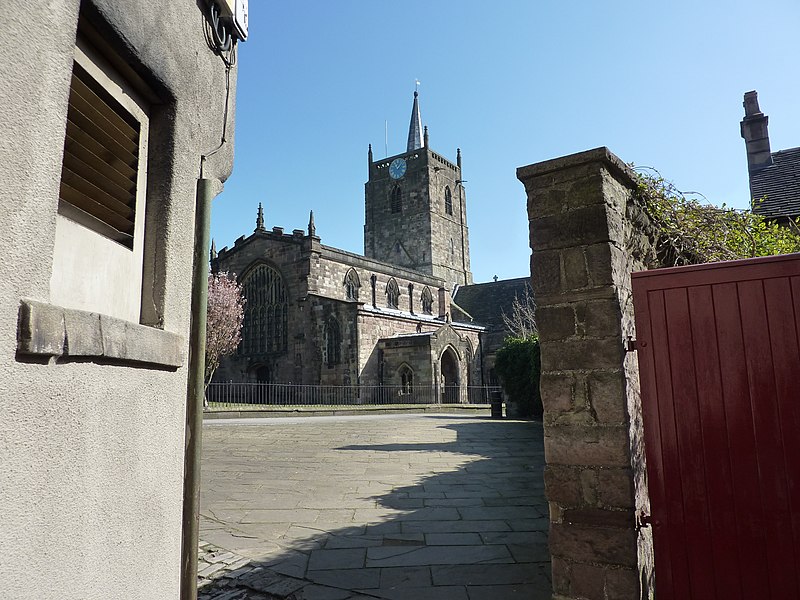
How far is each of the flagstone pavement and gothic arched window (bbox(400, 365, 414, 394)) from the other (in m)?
18.4

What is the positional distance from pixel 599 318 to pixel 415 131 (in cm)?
5986

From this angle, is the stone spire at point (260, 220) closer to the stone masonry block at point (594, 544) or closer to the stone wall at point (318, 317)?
the stone wall at point (318, 317)

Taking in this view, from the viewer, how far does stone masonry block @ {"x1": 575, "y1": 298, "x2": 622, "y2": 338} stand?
341 centimetres

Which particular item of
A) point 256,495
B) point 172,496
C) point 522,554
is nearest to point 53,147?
point 172,496

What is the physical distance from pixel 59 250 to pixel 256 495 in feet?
17.6

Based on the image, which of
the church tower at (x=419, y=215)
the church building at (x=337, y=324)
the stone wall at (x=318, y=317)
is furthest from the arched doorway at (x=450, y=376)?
the church tower at (x=419, y=215)

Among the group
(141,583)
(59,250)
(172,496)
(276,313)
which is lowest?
(141,583)

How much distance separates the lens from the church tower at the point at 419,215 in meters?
52.5

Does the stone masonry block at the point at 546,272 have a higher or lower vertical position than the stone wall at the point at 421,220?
lower

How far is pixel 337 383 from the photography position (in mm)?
29094

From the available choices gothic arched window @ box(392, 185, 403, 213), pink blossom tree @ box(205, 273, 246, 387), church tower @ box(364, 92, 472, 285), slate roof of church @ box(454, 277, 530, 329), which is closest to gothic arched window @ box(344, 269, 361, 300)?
pink blossom tree @ box(205, 273, 246, 387)

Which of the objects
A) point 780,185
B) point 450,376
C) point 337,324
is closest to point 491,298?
point 450,376

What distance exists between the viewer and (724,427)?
3188mm

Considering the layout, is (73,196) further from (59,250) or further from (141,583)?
(141,583)
